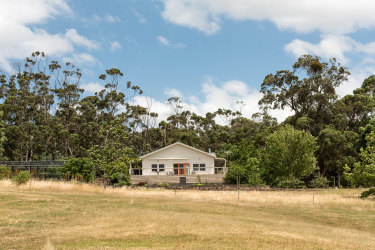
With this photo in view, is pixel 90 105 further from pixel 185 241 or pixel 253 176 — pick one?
pixel 185 241

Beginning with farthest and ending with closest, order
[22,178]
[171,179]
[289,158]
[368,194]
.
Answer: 1. [171,179]
2. [289,158]
3. [22,178]
4. [368,194]

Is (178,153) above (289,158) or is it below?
above

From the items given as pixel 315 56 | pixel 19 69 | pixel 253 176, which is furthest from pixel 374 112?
pixel 19 69

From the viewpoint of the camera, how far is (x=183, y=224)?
586 inches

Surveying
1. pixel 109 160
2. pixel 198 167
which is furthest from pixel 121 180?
pixel 198 167

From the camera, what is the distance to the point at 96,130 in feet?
227

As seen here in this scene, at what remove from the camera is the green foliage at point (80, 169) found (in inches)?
1491

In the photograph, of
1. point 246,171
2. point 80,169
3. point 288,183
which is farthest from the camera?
point 246,171

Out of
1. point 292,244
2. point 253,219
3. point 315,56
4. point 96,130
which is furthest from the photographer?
point 96,130

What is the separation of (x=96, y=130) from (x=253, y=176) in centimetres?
3749

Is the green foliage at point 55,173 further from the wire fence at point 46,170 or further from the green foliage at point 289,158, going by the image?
the green foliage at point 289,158

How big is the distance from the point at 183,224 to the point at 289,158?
29545mm

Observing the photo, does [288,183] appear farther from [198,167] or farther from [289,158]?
[198,167]

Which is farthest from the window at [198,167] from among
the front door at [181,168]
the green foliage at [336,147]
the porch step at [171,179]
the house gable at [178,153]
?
the green foliage at [336,147]
